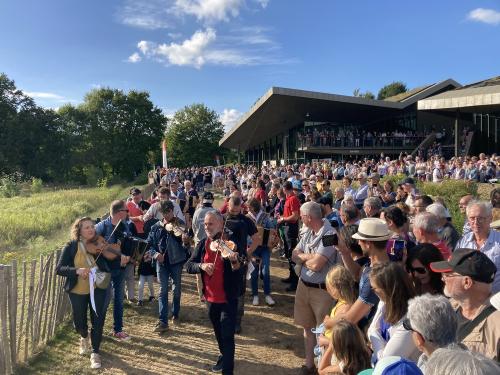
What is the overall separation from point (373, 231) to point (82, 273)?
315 cm

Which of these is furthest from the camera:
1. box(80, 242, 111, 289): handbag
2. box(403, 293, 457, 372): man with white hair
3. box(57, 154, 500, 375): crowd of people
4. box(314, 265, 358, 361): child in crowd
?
box(80, 242, 111, 289): handbag

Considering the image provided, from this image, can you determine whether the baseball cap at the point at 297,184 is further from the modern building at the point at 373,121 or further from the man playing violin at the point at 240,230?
the modern building at the point at 373,121

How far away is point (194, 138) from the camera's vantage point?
68750 mm

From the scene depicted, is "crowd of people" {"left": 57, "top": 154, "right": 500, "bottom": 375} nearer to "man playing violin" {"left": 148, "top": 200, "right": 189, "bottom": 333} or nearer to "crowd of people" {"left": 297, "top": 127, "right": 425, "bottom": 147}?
"man playing violin" {"left": 148, "top": 200, "right": 189, "bottom": 333}

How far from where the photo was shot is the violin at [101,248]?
15.7ft

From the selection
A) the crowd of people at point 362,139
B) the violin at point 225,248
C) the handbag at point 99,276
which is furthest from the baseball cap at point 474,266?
the crowd of people at point 362,139

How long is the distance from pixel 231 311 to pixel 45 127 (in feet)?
159

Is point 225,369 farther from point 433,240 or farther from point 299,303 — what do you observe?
point 433,240

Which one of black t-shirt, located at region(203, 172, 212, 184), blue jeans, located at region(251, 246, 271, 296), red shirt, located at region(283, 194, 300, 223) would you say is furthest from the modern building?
blue jeans, located at region(251, 246, 271, 296)

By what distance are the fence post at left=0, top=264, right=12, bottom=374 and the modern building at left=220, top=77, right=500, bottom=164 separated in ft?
63.9

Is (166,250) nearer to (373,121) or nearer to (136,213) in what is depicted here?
(136,213)

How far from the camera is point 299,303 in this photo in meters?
4.36

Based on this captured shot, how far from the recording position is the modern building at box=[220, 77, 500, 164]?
23516mm

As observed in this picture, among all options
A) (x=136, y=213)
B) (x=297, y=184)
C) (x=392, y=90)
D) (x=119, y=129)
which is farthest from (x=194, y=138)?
(x=136, y=213)
